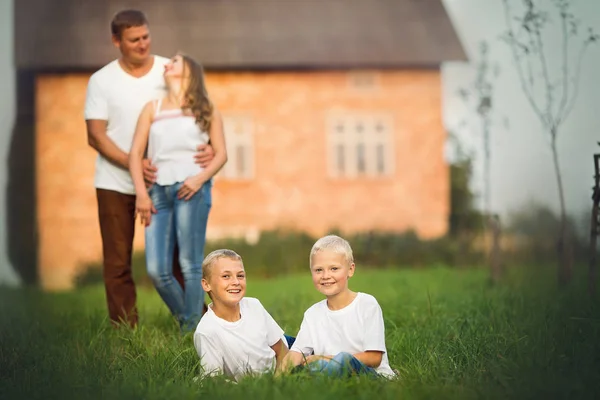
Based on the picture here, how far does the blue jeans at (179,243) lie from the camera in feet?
19.1

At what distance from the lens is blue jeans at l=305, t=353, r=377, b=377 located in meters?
4.12

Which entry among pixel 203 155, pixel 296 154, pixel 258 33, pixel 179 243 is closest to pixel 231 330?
pixel 179 243

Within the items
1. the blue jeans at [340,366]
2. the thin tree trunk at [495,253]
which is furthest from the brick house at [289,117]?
the blue jeans at [340,366]

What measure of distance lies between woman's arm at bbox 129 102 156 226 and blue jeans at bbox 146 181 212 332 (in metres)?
0.07

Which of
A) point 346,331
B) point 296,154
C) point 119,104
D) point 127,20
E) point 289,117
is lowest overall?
point 346,331

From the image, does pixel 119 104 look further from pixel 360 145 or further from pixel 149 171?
pixel 360 145

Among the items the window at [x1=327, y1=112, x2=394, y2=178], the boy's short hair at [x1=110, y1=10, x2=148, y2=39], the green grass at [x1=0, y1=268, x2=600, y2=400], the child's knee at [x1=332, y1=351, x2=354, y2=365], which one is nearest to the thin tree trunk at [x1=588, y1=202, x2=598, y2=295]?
the green grass at [x1=0, y1=268, x2=600, y2=400]

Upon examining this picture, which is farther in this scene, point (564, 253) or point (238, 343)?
point (564, 253)

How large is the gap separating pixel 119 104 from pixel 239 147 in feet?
38.7

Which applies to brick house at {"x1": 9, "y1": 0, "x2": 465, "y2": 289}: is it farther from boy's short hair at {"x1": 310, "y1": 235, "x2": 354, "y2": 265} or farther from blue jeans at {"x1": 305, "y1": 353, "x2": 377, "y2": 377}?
blue jeans at {"x1": 305, "y1": 353, "x2": 377, "y2": 377}

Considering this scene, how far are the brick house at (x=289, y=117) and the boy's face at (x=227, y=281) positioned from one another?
1292cm

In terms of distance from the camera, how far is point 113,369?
15.0ft

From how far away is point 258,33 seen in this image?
58.9 feet

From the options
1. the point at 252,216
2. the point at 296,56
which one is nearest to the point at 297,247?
the point at 252,216
